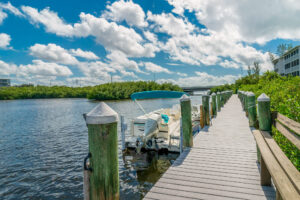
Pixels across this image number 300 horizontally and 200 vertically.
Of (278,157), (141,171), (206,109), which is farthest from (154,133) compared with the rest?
(278,157)

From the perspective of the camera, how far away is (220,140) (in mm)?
7344

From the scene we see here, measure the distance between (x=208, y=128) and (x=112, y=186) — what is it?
7611 mm

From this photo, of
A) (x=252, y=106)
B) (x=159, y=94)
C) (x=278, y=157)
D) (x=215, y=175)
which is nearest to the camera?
(x=278, y=157)

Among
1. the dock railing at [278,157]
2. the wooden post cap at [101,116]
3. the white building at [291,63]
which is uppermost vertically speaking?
the white building at [291,63]

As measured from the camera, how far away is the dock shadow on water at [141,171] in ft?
22.9

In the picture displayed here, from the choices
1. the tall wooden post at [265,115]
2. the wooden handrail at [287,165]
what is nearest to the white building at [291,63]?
the tall wooden post at [265,115]

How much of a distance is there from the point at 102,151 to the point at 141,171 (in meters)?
6.45

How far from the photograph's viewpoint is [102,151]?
98.2 inches

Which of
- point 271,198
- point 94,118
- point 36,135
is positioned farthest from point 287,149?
point 36,135

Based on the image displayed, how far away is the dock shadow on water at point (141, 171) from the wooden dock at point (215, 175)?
2378 millimetres

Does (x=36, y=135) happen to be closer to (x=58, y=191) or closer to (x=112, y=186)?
(x=58, y=191)

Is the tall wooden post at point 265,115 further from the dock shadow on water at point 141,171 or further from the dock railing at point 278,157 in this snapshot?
the dock shadow on water at point 141,171

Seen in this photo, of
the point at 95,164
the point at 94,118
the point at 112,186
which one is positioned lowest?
the point at 112,186

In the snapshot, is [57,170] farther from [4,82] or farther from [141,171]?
[4,82]
